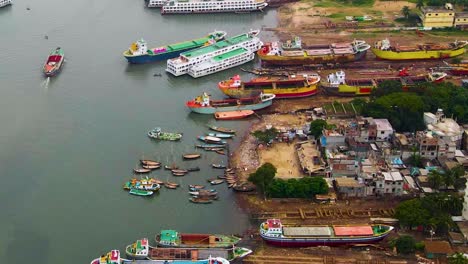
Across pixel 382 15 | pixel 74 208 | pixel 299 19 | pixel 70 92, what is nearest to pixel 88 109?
pixel 70 92

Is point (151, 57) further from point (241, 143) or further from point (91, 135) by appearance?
point (241, 143)

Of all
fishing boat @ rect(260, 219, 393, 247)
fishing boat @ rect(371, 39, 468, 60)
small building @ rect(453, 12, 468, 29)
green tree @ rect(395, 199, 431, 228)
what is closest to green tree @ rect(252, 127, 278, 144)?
fishing boat @ rect(260, 219, 393, 247)

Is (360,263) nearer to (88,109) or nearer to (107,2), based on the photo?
(88,109)

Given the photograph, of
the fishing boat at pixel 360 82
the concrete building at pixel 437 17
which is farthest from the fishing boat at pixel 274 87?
the concrete building at pixel 437 17

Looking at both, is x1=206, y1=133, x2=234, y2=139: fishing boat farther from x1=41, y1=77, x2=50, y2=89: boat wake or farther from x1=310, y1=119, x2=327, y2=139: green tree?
x1=41, y1=77, x2=50, y2=89: boat wake

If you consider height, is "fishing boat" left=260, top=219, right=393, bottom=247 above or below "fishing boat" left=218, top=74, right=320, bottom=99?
below

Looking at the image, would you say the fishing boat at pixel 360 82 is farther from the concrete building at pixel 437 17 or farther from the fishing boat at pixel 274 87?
the concrete building at pixel 437 17
